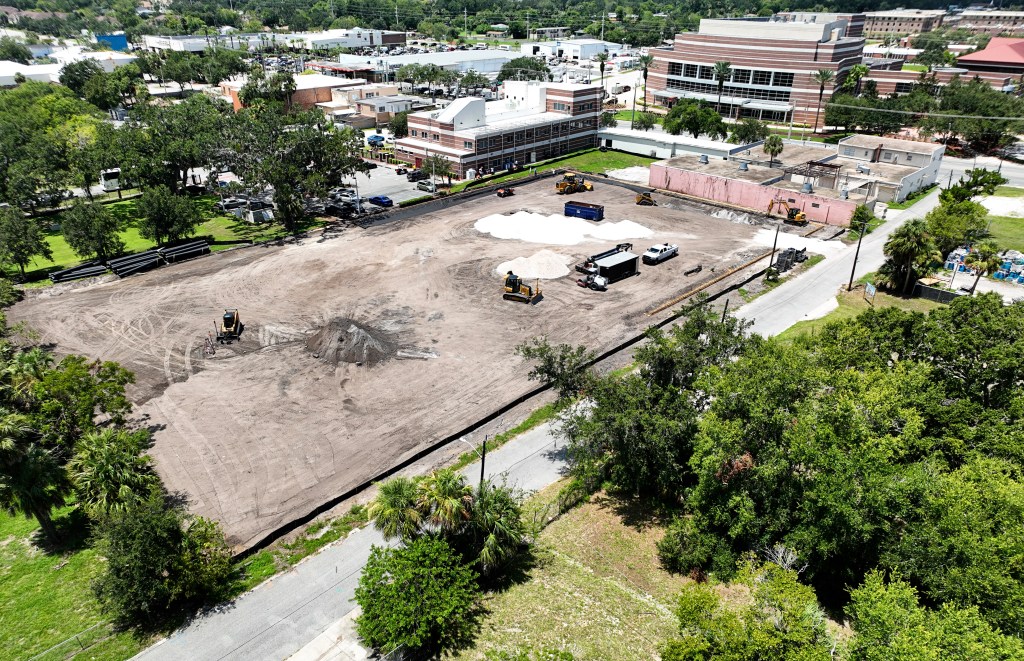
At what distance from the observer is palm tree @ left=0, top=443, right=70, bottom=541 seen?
84.6ft

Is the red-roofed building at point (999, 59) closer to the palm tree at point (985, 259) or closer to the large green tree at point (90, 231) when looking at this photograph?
the palm tree at point (985, 259)

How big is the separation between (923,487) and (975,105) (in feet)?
356

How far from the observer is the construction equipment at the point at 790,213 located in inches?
2758

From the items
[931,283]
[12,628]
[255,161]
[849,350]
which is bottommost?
[12,628]

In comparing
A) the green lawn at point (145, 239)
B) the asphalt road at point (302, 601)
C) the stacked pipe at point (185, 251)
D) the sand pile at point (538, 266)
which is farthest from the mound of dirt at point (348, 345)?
the green lawn at point (145, 239)

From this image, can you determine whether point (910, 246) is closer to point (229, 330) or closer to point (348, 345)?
point (348, 345)

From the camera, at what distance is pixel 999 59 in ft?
452

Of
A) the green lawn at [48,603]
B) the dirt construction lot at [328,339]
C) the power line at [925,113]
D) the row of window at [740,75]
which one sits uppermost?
the row of window at [740,75]

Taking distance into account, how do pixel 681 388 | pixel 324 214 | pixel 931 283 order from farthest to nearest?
pixel 324 214, pixel 931 283, pixel 681 388

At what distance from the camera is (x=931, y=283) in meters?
55.2

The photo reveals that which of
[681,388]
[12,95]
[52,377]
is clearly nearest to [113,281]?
[52,377]

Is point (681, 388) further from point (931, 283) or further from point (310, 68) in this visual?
point (310, 68)

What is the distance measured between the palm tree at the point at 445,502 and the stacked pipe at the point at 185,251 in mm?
47392

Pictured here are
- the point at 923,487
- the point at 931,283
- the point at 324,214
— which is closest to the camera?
the point at 923,487
